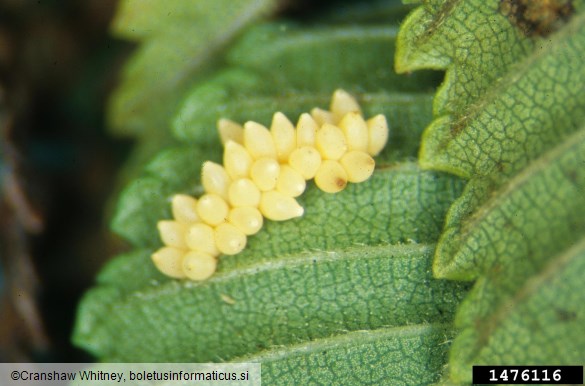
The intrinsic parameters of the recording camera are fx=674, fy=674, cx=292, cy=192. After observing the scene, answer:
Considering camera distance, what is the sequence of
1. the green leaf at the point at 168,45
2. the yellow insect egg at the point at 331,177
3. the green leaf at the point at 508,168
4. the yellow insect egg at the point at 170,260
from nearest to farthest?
the green leaf at the point at 508,168
the yellow insect egg at the point at 331,177
the yellow insect egg at the point at 170,260
the green leaf at the point at 168,45

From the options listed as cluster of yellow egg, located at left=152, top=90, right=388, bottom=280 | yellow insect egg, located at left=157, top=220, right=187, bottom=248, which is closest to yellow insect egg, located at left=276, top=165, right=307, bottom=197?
cluster of yellow egg, located at left=152, top=90, right=388, bottom=280

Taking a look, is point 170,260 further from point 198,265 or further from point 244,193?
point 244,193

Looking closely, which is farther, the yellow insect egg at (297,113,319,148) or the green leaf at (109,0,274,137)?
the green leaf at (109,0,274,137)

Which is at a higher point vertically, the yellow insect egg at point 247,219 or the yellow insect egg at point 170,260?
the yellow insect egg at point 247,219

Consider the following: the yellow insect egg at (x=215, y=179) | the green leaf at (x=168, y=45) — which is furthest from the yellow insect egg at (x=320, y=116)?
the green leaf at (x=168, y=45)

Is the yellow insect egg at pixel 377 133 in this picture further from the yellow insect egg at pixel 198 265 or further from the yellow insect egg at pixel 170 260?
the yellow insect egg at pixel 170 260

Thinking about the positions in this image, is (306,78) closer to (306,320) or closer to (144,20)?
(144,20)

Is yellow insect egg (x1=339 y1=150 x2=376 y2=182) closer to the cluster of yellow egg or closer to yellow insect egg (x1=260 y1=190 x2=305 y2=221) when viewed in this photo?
the cluster of yellow egg
